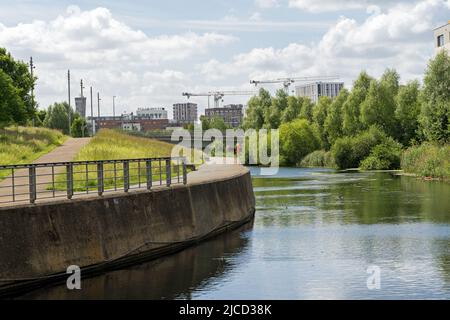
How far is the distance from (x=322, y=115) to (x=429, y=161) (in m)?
48.1

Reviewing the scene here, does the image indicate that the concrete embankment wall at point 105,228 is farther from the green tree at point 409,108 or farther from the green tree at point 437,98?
the green tree at point 409,108

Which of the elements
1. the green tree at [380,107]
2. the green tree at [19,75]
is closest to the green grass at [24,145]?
the green tree at [19,75]


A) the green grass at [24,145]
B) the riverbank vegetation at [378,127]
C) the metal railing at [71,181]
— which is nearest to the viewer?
the metal railing at [71,181]

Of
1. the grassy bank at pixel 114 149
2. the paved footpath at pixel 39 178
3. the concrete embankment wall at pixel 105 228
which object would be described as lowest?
the concrete embankment wall at pixel 105 228

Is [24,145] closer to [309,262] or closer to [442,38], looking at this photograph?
[309,262]

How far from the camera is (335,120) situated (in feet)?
349

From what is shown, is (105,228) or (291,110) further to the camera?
(291,110)

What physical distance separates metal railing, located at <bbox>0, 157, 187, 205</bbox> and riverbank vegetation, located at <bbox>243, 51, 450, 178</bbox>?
39131 millimetres

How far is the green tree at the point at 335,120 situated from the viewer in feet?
348

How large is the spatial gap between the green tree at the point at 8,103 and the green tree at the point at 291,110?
70.6 m

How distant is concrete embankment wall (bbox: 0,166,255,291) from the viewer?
1942cm

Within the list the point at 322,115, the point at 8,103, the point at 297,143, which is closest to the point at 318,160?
the point at 297,143
